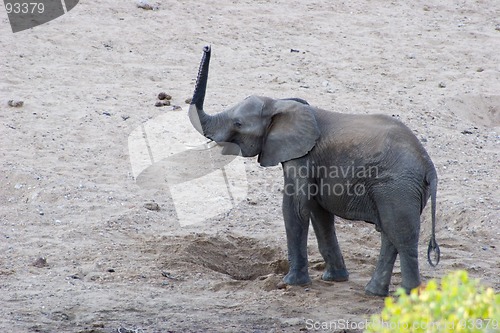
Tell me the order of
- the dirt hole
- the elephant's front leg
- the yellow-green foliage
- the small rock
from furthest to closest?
the dirt hole < the small rock < the elephant's front leg < the yellow-green foliage

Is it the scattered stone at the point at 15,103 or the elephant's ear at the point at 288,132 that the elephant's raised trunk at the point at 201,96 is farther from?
the scattered stone at the point at 15,103

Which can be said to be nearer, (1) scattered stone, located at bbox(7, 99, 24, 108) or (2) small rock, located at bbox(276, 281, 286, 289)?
(2) small rock, located at bbox(276, 281, 286, 289)

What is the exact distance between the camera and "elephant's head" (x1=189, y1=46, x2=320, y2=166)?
7.25m

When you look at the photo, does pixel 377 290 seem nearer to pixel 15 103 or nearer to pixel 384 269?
pixel 384 269

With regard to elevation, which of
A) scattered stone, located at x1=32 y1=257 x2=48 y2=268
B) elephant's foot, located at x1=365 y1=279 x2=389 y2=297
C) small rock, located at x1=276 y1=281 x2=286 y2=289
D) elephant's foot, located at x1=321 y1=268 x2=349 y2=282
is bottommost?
elephant's foot, located at x1=321 y1=268 x2=349 y2=282

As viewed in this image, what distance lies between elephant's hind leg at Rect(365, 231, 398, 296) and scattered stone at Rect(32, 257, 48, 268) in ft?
7.94

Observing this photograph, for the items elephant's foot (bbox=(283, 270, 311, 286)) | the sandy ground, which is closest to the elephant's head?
elephant's foot (bbox=(283, 270, 311, 286))

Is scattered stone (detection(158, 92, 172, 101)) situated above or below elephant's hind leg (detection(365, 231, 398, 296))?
below

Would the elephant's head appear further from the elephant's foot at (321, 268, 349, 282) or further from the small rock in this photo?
the elephant's foot at (321, 268, 349, 282)

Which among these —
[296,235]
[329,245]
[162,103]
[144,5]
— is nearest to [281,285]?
[296,235]

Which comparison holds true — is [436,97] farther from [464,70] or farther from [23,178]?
[23,178]

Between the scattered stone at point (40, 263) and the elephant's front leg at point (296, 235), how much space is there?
1.79 metres

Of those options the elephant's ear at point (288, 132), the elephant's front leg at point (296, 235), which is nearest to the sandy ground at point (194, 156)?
the elephant's front leg at point (296, 235)

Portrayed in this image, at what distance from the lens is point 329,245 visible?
7594 mm
